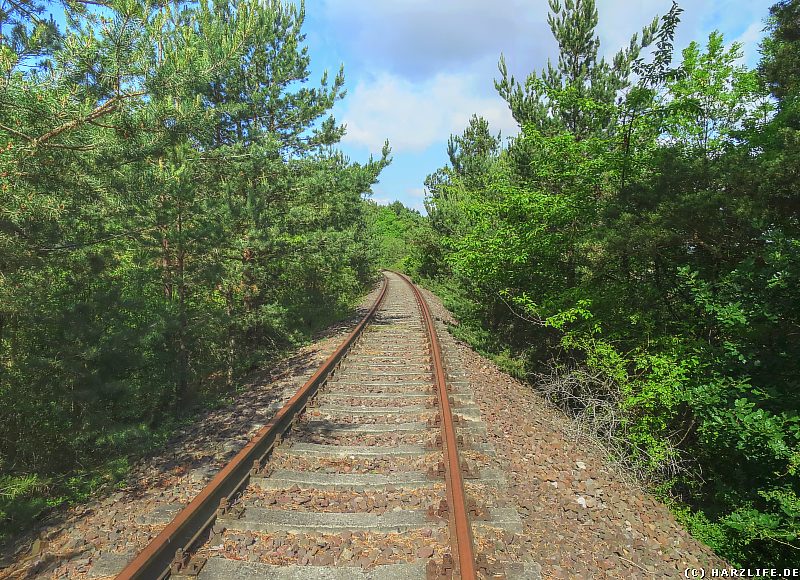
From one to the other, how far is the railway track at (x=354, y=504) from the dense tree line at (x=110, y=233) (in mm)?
1775

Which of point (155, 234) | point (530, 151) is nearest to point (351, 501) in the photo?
point (155, 234)

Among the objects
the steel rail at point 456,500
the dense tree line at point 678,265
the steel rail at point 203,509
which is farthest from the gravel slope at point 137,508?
the dense tree line at point 678,265

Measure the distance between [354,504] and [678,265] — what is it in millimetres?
6074

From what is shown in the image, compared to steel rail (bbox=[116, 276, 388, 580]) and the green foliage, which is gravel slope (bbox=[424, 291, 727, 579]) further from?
the green foliage

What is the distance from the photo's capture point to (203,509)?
3.42 metres

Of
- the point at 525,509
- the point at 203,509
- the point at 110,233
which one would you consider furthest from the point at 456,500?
the point at 110,233

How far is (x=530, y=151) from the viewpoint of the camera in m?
9.82

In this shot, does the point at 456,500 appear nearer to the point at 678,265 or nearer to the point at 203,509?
the point at 203,509

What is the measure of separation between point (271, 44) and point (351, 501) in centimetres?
1093

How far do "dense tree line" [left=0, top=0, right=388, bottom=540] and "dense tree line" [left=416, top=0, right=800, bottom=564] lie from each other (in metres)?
5.39

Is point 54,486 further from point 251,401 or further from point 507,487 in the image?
point 507,487

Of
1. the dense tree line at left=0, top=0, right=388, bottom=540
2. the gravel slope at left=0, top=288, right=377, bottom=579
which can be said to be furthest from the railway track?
the dense tree line at left=0, top=0, right=388, bottom=540

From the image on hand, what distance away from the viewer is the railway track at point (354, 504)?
2977 mm

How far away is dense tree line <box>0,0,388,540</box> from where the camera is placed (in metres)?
3.78
